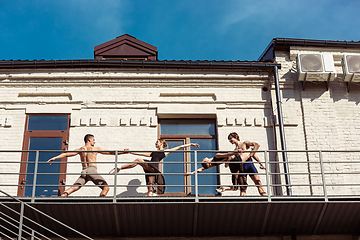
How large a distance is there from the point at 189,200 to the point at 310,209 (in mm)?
2560

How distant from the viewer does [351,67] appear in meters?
13.5

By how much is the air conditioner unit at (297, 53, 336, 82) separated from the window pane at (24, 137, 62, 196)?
21.8 feet

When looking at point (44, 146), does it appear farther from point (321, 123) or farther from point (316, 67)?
point (316, 67)

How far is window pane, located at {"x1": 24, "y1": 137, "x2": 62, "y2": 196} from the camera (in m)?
12.0

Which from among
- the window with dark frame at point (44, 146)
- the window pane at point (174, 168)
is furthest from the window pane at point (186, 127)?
the window with dark frame at point (44, 146)

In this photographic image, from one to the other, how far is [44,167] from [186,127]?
377 centimetres

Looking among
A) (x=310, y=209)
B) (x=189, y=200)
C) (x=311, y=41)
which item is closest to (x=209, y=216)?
(x=189, y=200)

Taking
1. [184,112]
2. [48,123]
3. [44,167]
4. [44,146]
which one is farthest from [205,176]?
[48,123]

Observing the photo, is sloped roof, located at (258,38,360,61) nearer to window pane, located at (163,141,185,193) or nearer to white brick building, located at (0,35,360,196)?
white brick building, located at (0,35,360,196)

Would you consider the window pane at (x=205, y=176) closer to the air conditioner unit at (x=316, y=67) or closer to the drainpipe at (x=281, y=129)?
the drainpipe at (x=281, y=129)

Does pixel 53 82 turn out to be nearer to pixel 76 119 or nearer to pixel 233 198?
pixel 76 119

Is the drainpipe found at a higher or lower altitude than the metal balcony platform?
higher

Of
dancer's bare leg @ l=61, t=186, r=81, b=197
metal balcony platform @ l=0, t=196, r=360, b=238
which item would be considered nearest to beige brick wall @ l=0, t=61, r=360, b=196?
dancer's bare leg @ l=61, t=186, r=81, b=197

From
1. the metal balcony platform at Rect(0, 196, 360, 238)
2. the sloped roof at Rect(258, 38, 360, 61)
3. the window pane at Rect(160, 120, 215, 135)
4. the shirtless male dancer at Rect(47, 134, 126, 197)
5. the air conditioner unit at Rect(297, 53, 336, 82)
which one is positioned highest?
the sloped roof at Rect(258, 38, 360, 61)
